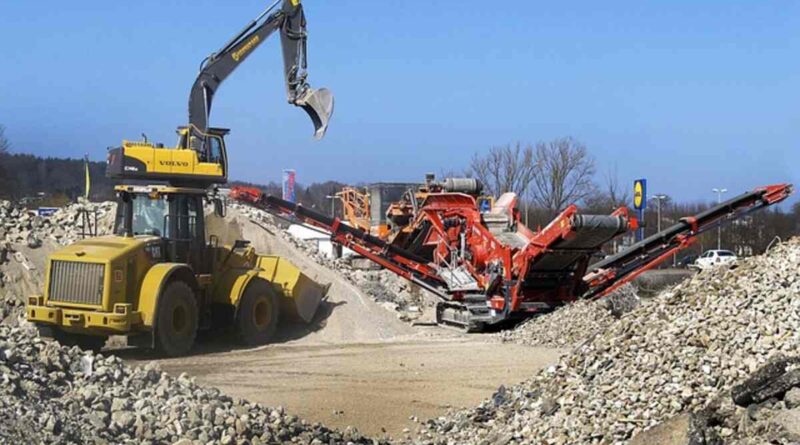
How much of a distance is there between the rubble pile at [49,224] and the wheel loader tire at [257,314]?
5002 millimetres

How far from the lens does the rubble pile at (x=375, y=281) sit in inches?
955

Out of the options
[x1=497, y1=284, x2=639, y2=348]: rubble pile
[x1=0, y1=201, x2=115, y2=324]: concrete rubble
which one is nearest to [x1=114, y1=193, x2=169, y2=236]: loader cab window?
[x1=0, y1=201, x2=115, y2=324]: concrete rubble

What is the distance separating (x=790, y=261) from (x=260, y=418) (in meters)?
5.51

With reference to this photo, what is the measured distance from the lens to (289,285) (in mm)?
18750

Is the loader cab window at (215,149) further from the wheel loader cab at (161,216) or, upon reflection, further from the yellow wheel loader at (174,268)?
the wheel loader cab at (161,216)

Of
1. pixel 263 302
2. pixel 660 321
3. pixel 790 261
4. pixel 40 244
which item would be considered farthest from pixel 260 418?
pixel 40 244

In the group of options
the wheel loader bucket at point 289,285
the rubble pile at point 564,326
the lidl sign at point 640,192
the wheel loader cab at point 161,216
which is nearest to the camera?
the wheel loader cab at point 161,216

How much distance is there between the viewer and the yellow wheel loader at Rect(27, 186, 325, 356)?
1491 centimetres

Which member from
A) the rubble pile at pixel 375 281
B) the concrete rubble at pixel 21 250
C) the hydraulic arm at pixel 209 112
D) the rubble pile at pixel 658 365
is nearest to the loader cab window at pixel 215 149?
the hydraulic arm at pixel 209 112

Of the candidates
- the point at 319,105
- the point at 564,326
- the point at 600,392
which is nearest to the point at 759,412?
the point at 600,392

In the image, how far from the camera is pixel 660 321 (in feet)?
31.0

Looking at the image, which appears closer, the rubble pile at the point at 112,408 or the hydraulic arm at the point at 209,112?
the rubble pile at the point at 112,408

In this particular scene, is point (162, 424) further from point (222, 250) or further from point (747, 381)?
point (222, 250)

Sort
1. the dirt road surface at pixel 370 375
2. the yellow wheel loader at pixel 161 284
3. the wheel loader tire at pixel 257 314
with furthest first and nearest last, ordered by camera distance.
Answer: the wheel loader tire at pixel 257 314 < the yellow wheel loader at pixel 161 284 < the dirt road surface at pixel 370 375
